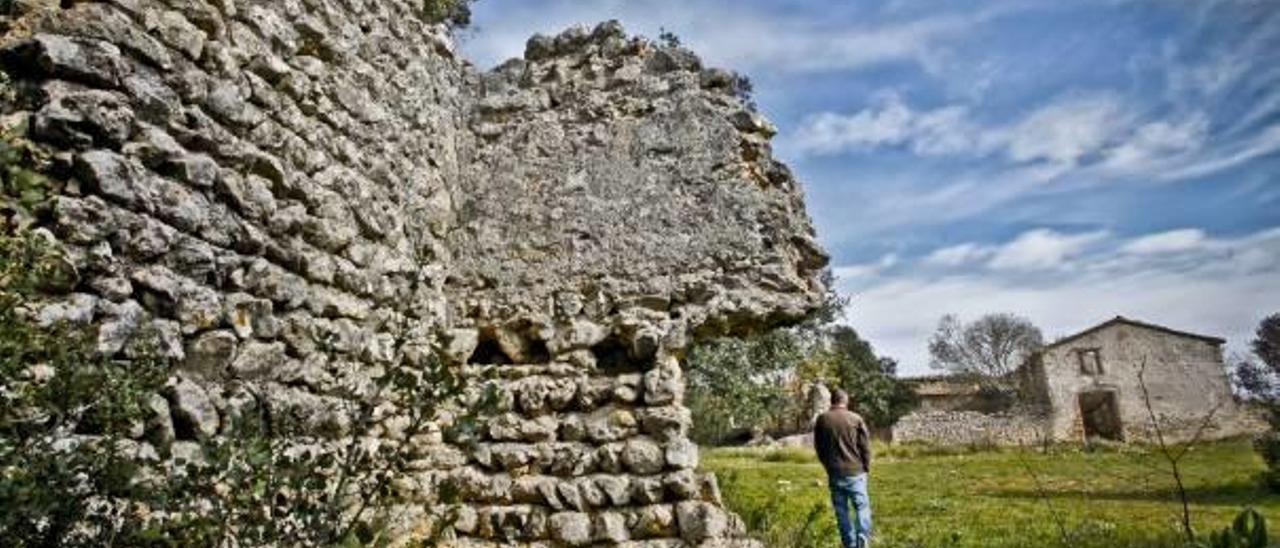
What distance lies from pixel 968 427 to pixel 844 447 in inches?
1178

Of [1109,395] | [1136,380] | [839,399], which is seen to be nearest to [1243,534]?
[839,399]

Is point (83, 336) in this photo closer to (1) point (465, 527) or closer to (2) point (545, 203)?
(1) point (465, 527)

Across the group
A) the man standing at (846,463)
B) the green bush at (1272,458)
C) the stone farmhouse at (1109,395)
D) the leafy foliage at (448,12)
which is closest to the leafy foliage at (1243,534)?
the leafy foliage at (448,12)

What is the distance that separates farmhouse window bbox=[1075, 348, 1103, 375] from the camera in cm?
3697

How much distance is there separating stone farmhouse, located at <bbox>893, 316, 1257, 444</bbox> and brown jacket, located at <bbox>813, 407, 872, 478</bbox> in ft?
93.8

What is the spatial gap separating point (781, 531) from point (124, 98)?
5.91 m

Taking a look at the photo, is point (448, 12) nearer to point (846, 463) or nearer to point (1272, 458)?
point (846, 463)

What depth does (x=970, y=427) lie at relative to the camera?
3416 cm

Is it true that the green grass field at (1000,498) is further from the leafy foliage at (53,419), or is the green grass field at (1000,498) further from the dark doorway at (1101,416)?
the dark doorway at (1101,416)

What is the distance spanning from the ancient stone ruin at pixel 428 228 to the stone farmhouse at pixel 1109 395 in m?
31.5

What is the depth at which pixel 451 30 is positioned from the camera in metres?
5.92

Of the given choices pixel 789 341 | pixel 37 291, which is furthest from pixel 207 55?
pixel 789 341

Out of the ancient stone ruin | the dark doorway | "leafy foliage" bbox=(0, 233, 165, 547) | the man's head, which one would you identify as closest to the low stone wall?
the dark doorway

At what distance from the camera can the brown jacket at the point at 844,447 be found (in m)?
7.21
